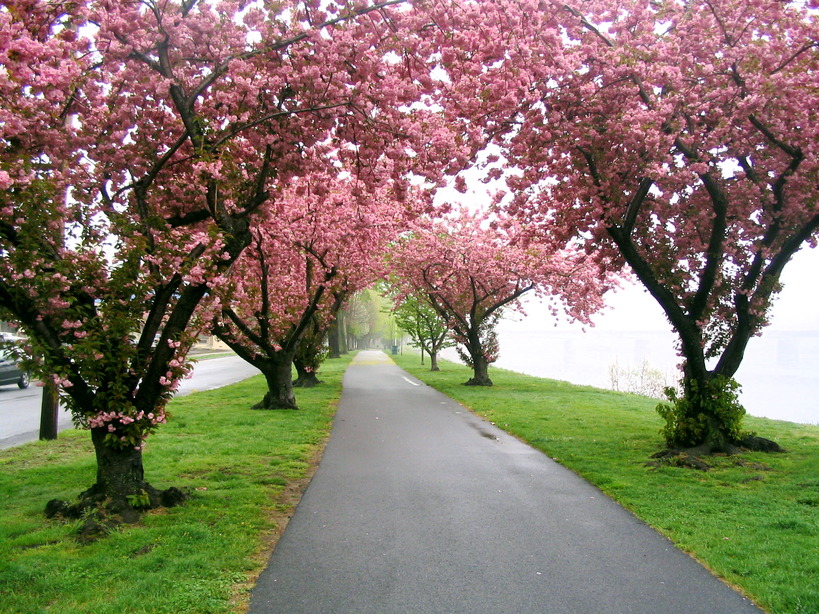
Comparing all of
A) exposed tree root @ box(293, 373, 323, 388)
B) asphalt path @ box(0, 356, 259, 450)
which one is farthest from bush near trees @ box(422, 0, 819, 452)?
exposed tree root @ box(293, 373, 323, 388)

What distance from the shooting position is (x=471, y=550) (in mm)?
5094

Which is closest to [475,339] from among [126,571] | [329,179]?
[329,179]

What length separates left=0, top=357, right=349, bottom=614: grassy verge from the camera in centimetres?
413

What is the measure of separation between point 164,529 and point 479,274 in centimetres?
1858

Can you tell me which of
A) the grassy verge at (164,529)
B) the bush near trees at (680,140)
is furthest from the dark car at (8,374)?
the bush near trees at (680,140)

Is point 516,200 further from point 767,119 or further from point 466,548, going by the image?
point 466,548

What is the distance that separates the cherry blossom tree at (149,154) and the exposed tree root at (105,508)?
4cm

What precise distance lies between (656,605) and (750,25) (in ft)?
26.0

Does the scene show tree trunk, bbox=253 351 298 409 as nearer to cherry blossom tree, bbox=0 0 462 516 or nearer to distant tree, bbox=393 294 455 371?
cherry blossom tree, bbox=0 0 462 516

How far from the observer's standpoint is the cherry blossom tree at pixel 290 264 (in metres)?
14.6

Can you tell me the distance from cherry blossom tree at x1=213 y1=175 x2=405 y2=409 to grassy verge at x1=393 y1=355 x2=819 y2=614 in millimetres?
5687

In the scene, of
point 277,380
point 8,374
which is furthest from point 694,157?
point 8,374

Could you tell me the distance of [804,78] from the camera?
305 inches

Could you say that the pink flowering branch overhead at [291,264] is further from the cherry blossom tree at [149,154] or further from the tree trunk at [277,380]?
the cherry blossom tree at [149,154]
